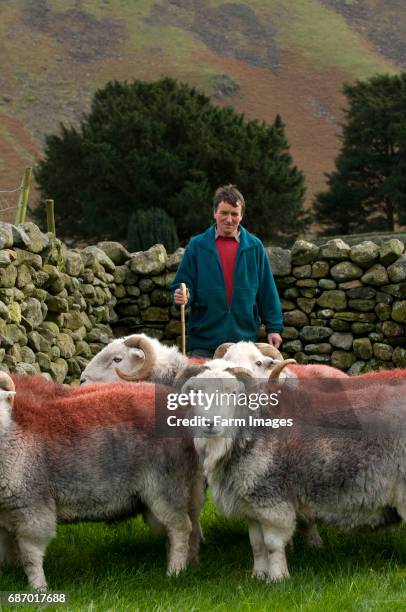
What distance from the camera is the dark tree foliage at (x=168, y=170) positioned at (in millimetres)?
29906

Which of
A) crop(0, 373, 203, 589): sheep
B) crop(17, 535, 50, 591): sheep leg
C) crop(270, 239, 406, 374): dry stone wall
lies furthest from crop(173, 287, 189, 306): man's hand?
crop(270, 239, 406, 374): dry stone wall

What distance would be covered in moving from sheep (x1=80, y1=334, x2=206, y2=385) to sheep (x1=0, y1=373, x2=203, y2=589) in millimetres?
690

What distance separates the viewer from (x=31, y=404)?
459cm

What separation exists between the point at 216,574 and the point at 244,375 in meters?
1.08

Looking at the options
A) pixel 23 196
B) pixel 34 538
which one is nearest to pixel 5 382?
Result: pixel 34 538

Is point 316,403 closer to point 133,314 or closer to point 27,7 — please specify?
point 133,314

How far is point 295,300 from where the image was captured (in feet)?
38.9

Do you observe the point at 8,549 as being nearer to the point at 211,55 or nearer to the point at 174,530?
the point at 174,530

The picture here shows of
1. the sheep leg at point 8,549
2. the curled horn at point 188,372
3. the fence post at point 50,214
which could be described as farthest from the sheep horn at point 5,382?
the fence post at point 50,214

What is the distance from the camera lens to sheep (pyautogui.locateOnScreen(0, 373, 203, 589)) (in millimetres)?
4367

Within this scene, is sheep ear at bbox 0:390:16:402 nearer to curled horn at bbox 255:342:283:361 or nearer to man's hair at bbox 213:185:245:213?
curled horn at bbox 255:342:283:361

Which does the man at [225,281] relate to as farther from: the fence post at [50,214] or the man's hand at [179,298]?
the fence post at [50,214]

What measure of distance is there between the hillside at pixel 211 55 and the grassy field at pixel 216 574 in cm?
4237

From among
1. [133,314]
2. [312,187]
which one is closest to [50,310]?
[133,314]
